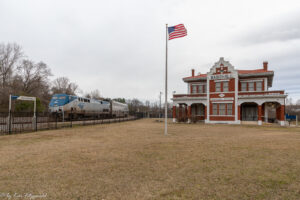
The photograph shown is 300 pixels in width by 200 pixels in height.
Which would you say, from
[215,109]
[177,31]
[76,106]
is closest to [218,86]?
[215,109]

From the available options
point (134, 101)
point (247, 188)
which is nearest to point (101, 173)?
point (247, 188)

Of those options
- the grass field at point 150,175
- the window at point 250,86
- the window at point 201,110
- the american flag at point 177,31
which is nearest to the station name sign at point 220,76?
the window at point 250,86

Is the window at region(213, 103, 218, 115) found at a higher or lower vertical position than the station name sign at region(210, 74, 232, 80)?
lower

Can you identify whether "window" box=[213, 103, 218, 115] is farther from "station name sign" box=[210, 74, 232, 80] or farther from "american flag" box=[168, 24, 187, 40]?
"american flag" box=[168, 24, 187, 40]

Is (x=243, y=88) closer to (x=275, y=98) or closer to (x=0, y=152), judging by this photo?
(x=275, y=98)

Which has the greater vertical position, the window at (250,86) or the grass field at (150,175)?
the window at (250,86)

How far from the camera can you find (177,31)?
14.3 meters

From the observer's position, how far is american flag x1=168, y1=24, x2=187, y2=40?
557 inches

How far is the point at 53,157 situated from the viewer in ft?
22.1

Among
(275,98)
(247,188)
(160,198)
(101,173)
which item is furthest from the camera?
(275,98)

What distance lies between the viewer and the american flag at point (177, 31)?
1415cm

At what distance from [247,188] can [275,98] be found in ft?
86.0

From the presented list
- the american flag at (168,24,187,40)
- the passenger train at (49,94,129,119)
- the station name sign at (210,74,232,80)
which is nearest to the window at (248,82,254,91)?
the station name sign at (210,74,232,80)

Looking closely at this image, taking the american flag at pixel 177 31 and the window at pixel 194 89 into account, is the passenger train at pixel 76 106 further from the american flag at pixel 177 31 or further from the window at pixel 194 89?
the window at pixel 194 89
